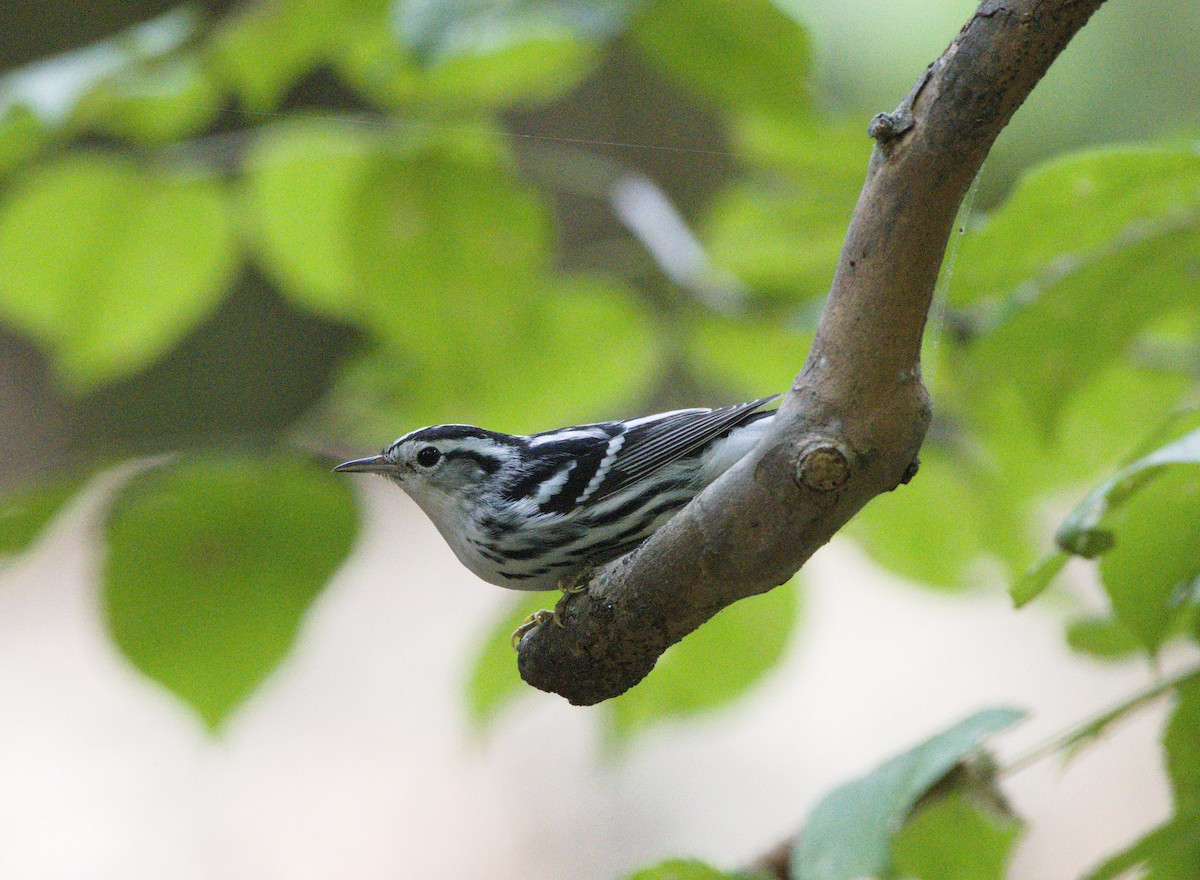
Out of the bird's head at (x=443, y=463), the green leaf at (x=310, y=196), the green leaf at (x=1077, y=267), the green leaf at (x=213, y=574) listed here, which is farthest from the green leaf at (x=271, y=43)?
the green leaf at (x=1077, y=267)

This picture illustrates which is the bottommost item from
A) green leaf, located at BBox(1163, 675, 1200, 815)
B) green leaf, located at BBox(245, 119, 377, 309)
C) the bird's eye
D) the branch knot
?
green leaf, located at BBox(1163, 675, 1200, 815)

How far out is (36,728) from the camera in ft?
13.5

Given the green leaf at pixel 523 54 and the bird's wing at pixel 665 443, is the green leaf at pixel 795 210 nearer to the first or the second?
the green leaf at pixel 523 54

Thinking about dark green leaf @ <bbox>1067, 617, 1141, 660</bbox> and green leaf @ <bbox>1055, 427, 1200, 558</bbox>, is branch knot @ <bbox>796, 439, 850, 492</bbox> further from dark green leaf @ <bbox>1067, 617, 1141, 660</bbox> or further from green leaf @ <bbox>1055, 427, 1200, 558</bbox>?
dark green leaf @ <bbox>1067, 617, 1141, 660</bbox>

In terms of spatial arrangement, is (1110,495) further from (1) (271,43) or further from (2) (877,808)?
(1) (271,43)

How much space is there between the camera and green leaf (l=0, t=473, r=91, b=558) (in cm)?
144

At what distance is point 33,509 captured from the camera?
147 cm

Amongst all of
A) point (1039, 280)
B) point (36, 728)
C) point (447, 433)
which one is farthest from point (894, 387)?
point (36, 728)

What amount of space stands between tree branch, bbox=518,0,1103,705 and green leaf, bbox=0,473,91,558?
98cm

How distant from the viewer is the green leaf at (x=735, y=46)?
4.76ft

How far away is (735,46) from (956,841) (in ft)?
3.20

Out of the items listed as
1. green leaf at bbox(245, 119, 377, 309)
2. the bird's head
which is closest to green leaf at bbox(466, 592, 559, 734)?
the bird's head

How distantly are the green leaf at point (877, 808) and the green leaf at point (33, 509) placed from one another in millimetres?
982

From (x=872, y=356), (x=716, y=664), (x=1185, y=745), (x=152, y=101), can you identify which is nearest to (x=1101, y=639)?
(x=1185, y=745)
